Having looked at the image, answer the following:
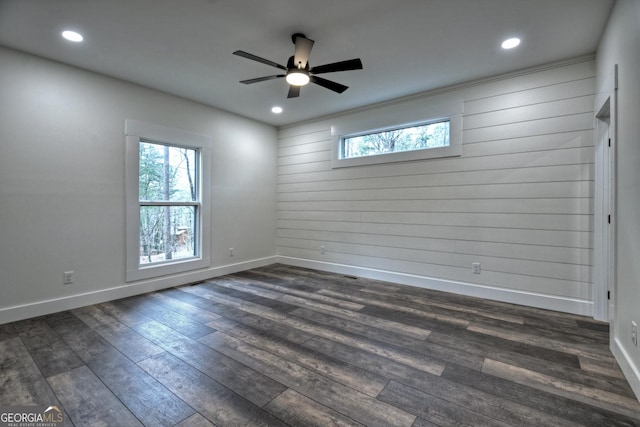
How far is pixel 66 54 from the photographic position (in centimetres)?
303

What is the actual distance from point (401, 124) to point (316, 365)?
357 cm

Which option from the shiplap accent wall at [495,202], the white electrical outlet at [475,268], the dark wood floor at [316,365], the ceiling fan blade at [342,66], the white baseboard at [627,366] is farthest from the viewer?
the white electrical outlet at [475,268]

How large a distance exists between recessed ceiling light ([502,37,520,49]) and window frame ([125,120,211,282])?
414cm

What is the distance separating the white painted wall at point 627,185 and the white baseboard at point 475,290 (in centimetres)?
89

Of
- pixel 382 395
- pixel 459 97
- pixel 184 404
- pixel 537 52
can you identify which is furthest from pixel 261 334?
pixel 537 52

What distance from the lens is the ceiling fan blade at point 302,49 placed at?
2.56 meters

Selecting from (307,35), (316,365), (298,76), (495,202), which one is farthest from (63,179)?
(495,202)

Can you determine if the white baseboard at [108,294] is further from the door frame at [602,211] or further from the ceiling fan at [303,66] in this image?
the door frame at [602,211]

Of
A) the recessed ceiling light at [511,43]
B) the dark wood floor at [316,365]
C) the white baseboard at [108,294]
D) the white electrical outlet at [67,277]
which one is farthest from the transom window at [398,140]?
the white electrical outlet at [67,277]

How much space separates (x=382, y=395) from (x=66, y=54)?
443 centimetres

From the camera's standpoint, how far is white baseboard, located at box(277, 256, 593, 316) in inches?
123

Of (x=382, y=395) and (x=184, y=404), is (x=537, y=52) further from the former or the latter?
(x=184, y=404)

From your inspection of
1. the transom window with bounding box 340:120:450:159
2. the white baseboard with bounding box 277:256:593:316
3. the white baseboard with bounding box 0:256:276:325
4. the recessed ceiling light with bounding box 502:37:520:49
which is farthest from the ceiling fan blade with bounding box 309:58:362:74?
the white baseboard with bounding box 0:256:276:325

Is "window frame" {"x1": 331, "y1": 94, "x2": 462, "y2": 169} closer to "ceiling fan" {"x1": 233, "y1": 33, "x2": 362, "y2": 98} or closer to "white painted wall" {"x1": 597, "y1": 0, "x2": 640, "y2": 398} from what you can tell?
"white painted wall" {"x1": 597, "y1": 0, "x2": 640, "y2": 398}
